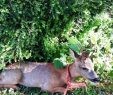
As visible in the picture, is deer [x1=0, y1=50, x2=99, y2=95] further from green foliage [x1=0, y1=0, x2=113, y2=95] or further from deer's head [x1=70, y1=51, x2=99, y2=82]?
green foliage [x1=0, y1=0, x2=113, y2=95]

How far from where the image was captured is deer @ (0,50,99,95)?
581cm

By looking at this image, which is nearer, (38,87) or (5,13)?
(5,13)

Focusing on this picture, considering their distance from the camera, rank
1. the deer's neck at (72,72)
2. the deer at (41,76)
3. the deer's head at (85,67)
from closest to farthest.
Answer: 1. the deer's head at (85,67)
2. the deer's neck at (72,72)
3. the deer at (41,76)

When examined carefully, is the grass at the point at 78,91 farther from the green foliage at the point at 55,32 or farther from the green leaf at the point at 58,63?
the green leaf at the point at 58,63

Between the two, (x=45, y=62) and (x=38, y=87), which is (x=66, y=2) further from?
(x=38, y=87)

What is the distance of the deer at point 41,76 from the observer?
19.1 feet

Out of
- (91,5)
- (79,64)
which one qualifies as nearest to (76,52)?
(79,64)

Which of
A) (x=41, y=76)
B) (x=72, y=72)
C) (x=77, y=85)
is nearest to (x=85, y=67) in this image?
(x=72, y=72)

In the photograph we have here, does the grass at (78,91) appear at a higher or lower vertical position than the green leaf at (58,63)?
lower

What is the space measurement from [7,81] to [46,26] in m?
1.16

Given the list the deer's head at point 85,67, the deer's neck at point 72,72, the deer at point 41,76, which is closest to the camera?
the deer's head at point 85,67

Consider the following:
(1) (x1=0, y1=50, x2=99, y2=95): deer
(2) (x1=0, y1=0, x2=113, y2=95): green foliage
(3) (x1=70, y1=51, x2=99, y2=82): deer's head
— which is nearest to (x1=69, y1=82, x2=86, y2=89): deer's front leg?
(1) (x1=0, y1=50, x2=99, y2=95): deer

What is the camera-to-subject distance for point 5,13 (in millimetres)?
5660

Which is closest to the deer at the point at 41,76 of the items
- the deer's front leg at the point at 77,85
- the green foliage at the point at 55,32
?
the deer's front leg at the point at 77,85
